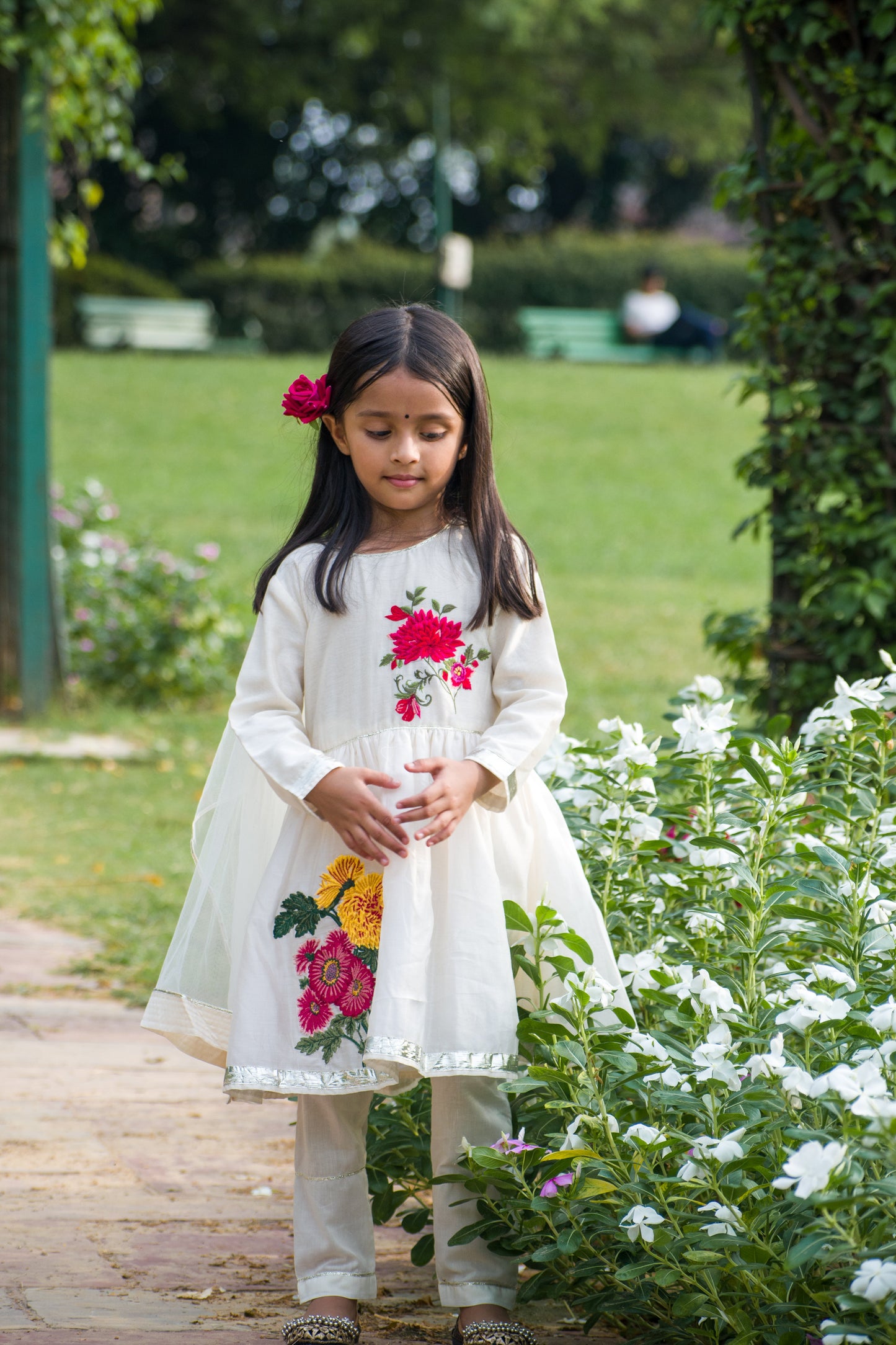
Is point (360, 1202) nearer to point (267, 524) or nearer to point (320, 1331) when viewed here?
point (320, 1331)

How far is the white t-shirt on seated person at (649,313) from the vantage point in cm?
2155

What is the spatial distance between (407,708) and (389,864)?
8.7 inches

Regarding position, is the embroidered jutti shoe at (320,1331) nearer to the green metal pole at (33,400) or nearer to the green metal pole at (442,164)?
the green metal pole at (33,400)

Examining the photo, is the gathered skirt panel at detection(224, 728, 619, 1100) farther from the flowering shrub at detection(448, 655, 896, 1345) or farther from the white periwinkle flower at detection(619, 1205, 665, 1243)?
the white periwinkle flower at detection(619, 1205, 665, 1243)

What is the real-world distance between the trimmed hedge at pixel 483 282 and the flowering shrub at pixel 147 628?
12912 mm

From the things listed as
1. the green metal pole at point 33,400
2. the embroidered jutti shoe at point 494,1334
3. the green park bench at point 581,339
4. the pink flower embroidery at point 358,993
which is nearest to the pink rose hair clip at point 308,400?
the pink flower embroidery at point 358,993

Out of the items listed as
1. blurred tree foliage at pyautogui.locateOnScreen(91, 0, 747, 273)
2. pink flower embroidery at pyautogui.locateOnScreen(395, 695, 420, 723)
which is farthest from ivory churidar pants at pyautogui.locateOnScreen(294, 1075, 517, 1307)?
blurred tree foliage at pyautogui.locateOnScreen(91, 0, 747, 273)

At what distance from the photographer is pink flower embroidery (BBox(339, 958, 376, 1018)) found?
6.62 feet

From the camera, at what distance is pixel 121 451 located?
46.4 feet

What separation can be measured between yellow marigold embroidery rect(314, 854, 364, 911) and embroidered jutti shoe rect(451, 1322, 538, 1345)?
588mm

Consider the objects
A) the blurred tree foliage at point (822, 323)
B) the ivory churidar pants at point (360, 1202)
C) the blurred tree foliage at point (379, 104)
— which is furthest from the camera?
the blurred tree foliage at point (379, 104)

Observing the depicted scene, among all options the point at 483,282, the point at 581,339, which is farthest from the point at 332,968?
the point at 483,282

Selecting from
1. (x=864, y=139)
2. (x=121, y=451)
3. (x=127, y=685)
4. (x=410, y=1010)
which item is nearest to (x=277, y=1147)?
(x=410, y=1010)

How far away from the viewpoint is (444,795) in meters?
1.97
